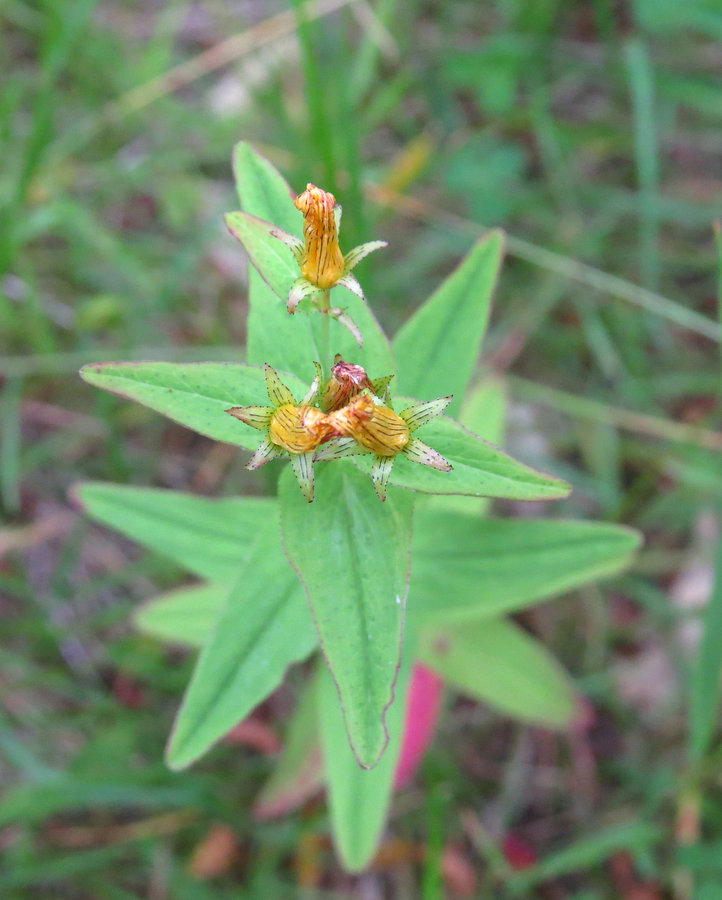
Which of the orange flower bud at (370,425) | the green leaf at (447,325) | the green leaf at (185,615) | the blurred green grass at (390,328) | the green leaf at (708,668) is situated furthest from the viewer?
the blurred green grass at (390,328)

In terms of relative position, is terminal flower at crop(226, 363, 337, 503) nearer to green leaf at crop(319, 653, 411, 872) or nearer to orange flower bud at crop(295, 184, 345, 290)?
orange flower bud at crop(295, 184, 345, 290)

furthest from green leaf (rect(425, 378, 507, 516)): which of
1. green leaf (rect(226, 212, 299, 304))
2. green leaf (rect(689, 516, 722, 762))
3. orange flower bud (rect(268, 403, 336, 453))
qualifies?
orange flower bud (rect(268, 403, 336, 453))

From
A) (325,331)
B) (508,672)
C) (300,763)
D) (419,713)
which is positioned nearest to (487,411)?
(508,672)

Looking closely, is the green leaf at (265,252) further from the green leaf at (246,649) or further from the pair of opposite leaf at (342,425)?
the green leaf at (246,649)

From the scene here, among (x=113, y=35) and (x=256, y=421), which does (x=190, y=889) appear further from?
(x=113, y=35)

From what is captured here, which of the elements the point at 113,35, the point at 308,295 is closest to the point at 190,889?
the point at 308,295

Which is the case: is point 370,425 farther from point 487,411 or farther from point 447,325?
point 487,411

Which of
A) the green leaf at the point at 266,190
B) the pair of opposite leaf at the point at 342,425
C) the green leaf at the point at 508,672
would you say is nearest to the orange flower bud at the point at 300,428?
the pair of opposite leaf at the point at 342,425
